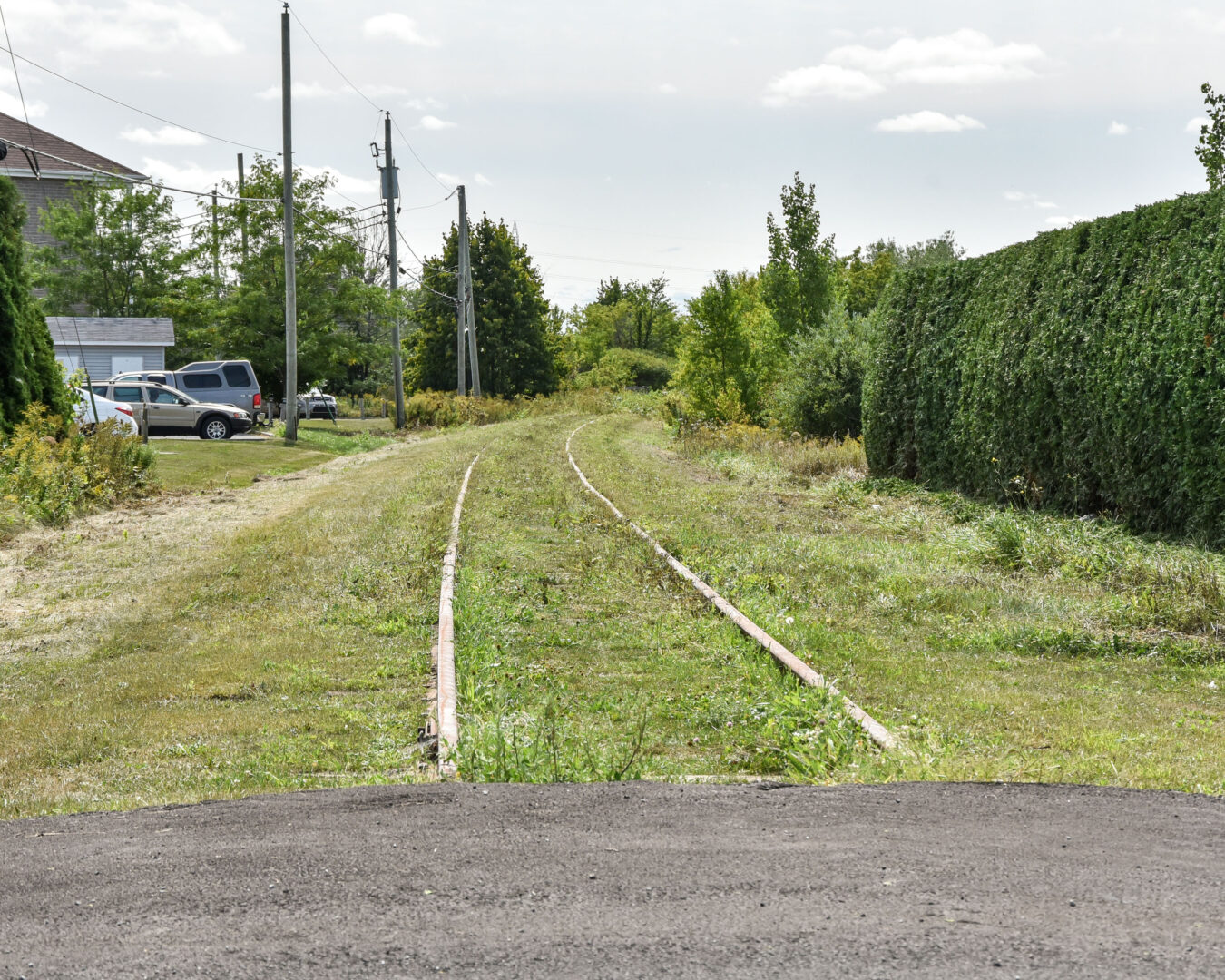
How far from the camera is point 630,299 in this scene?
4712 inches

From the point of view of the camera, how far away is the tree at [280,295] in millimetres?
39656

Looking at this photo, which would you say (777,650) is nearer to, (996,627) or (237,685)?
(996,627)

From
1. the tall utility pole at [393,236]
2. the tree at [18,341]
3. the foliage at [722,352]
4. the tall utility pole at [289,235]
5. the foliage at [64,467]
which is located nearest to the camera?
the foliage at [64,467]

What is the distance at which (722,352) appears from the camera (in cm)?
3603

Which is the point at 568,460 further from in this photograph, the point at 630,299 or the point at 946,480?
the point at 630,299

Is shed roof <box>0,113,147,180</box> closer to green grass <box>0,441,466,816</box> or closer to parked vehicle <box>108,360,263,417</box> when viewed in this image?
parked vehicle <box>108,360,263,417</box>

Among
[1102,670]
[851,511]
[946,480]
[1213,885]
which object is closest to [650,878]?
[1213,885]

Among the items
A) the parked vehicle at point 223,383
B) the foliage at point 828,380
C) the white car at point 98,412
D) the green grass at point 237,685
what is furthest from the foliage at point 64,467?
the parked vehicle at point 223,383

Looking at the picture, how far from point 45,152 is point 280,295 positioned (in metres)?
17.1

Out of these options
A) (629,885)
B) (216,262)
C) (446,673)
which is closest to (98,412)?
(216,262)

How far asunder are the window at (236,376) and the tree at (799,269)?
659 inches

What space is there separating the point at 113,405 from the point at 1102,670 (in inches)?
948

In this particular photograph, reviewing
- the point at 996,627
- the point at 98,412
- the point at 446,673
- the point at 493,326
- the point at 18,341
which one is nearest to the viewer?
the point at 446,673

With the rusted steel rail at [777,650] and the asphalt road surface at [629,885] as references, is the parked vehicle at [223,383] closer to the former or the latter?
the rusted steel rail at [777,650]
